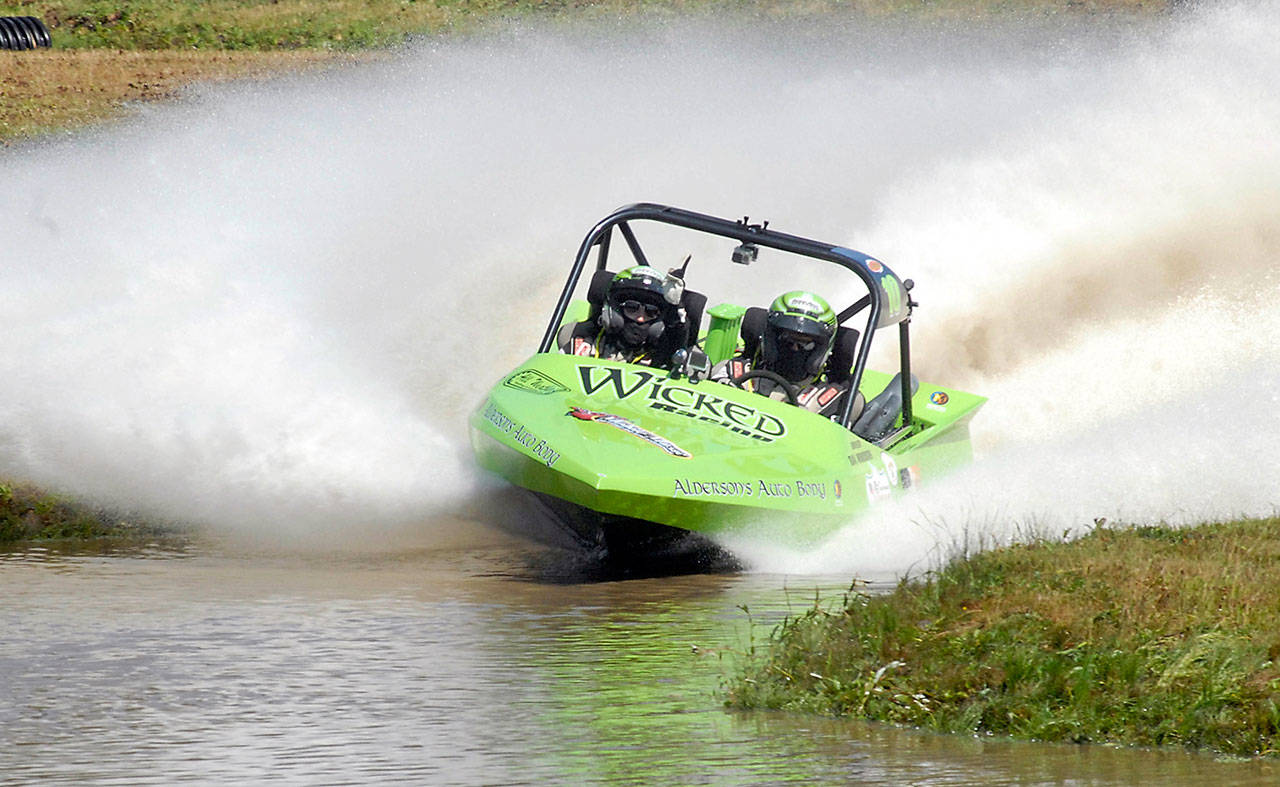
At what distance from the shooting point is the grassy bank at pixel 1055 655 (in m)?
7.52

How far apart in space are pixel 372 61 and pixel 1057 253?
1843cm

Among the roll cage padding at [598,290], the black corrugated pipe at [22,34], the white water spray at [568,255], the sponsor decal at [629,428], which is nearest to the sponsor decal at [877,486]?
the white water spray at [568,255]

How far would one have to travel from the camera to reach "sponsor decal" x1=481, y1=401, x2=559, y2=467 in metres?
11.8

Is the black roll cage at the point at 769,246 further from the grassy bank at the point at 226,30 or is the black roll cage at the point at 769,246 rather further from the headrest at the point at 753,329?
the grassy bank at the point at 226,30

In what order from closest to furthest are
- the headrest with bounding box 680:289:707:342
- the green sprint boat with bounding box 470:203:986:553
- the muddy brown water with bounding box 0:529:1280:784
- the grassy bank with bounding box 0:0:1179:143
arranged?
the muddy brown water with bounding box 0:529:1280:784 < the green sprint boat with bounding box 470:203:986:553 < the headrest with bounding box 680:289:707:342 < the grassy bank with bounding box 0:0:1179:143

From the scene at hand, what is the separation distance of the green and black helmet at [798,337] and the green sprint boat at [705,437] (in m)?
0.34

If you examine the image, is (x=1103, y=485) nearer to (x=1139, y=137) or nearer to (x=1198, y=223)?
(x=1198, y=223)

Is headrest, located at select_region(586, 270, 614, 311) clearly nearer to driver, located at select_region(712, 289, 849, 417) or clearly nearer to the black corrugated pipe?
driver, located at select_region(712, 289, 849, 417)

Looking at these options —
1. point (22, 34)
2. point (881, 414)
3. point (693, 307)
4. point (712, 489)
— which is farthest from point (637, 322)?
point (22, 34)

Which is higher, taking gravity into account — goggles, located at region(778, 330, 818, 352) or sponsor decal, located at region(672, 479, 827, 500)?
goggles, located at region(778, 330, 818, 352)

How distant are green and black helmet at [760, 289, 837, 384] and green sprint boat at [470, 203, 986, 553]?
339mm

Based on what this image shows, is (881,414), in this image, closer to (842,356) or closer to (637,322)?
(842,356)

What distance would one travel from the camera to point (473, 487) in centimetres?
1400

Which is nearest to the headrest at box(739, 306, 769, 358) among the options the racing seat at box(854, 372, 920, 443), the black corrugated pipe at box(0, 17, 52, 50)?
the racing seat at box(854, 372, 920, 443)
